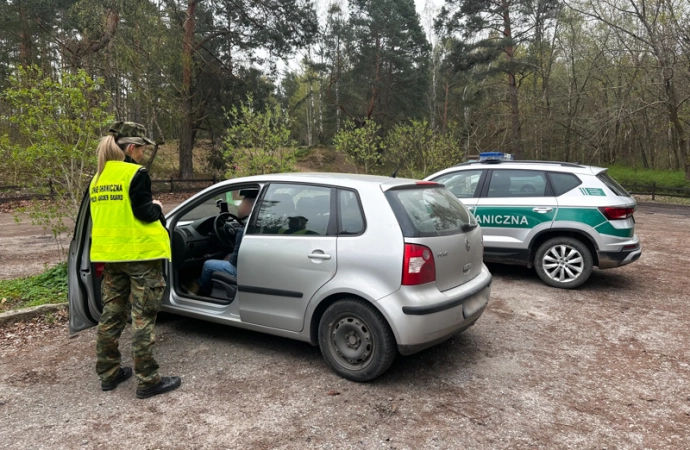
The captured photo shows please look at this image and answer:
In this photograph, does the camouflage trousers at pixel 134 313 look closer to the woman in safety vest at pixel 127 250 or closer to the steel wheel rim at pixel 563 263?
the woman in safety vest at pixel 127 250

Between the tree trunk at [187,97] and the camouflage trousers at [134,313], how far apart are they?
712 inches

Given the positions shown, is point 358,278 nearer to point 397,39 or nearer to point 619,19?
point 619,19

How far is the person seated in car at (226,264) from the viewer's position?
4180 millimetres

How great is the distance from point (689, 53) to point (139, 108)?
71.7ft

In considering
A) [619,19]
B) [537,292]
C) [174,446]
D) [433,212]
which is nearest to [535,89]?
[619,19]

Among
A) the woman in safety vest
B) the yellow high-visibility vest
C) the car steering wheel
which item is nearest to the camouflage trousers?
the woman in safety vest

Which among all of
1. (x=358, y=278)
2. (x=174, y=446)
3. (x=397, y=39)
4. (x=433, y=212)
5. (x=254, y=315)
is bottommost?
(x=174, y=446)

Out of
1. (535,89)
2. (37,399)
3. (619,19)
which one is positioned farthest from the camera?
(535,89)

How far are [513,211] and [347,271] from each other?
3.83 m

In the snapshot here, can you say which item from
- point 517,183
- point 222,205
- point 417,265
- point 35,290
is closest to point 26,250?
point 35,290

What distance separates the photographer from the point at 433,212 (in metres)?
3.73

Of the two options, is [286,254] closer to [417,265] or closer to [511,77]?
[417,265]

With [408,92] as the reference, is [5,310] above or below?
below

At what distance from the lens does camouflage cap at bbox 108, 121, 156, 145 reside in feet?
11.0
